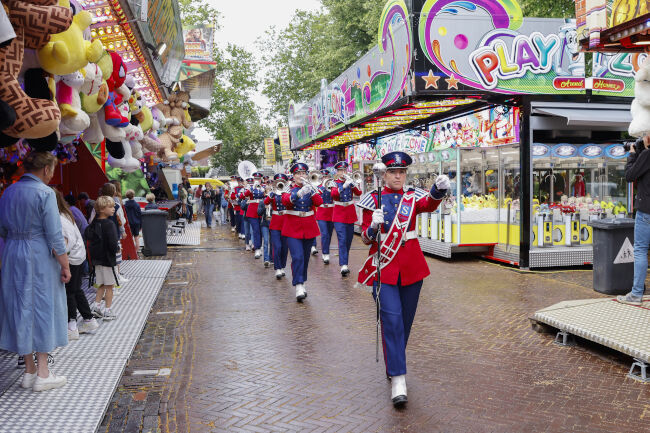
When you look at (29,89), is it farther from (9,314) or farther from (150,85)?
(150,85)

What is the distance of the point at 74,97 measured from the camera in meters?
5.63

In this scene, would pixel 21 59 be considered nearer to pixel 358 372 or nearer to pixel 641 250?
pixel 358 372

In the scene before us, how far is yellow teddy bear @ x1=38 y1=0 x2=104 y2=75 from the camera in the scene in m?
4.70

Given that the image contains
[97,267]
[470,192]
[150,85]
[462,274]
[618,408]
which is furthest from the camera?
[150,85]

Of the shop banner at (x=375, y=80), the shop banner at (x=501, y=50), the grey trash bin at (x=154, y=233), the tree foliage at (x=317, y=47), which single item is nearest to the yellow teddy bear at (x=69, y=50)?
the shop banner at (x=375, y=80)

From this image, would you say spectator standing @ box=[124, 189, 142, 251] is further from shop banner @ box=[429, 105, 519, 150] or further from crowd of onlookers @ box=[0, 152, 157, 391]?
crowd of onlookers @ box=[0, 152, 157, 391]

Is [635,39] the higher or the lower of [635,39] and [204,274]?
the higher

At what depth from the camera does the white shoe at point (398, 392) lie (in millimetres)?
4457

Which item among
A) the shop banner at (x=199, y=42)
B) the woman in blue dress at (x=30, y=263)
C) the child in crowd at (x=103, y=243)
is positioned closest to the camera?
the woman in blue dress at (x=30, y=263)

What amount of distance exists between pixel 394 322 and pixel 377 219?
0.84m

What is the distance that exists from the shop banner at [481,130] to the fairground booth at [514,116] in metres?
0.05

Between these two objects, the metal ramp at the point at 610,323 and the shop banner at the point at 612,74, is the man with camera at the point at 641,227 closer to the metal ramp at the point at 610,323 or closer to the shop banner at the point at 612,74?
the metal ramp at the point at 610,323

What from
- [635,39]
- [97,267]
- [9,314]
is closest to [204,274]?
[97,267]

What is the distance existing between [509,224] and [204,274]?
6307 mm
